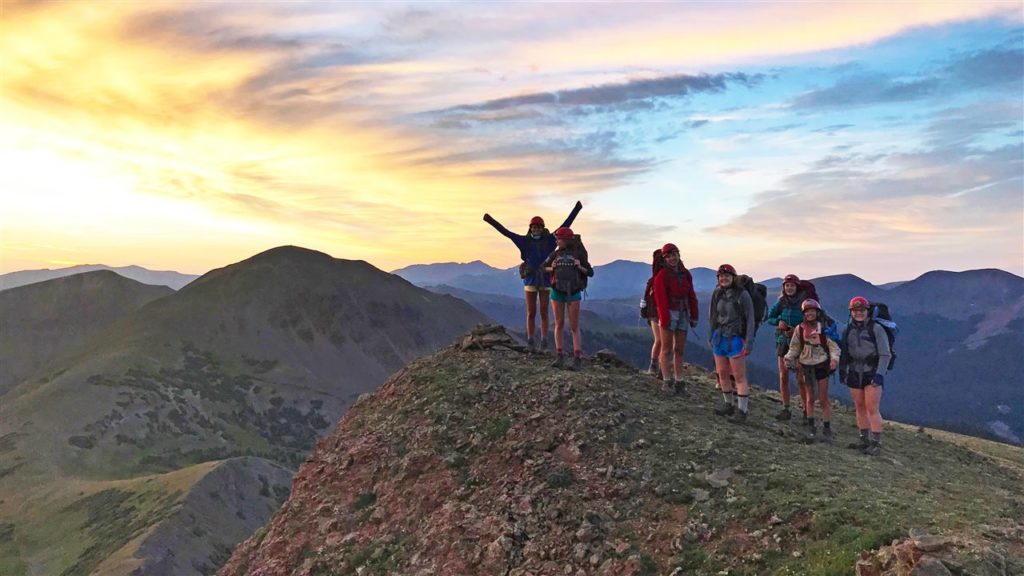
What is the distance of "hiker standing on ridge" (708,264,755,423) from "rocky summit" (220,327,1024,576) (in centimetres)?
105

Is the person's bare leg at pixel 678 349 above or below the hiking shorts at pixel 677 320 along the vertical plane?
below

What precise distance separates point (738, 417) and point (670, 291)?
114 inches

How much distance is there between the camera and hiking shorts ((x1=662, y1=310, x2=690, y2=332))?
13.3 meters

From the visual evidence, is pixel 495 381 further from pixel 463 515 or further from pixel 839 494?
pixel 839 494

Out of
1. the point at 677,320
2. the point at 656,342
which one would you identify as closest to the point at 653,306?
the point at 656,342

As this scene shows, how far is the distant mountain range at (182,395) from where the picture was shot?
183 feet

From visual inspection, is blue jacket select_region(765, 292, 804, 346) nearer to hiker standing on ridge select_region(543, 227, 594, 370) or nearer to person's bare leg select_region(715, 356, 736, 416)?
person's bare leg select_region(715, 356, 736, 416)

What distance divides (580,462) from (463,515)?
2105 mm

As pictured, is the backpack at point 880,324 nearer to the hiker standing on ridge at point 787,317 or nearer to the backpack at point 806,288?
the backpack at point 806,288

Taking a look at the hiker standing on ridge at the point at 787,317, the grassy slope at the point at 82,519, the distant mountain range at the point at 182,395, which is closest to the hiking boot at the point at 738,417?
the hiker standing on ridge at the point at 787,317

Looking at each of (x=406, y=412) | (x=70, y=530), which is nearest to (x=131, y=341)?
(x=70, y=530)

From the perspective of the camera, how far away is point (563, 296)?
14.4 m

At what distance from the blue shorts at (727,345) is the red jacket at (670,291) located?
810 millimetres

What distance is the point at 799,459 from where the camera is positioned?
34.8 feet
